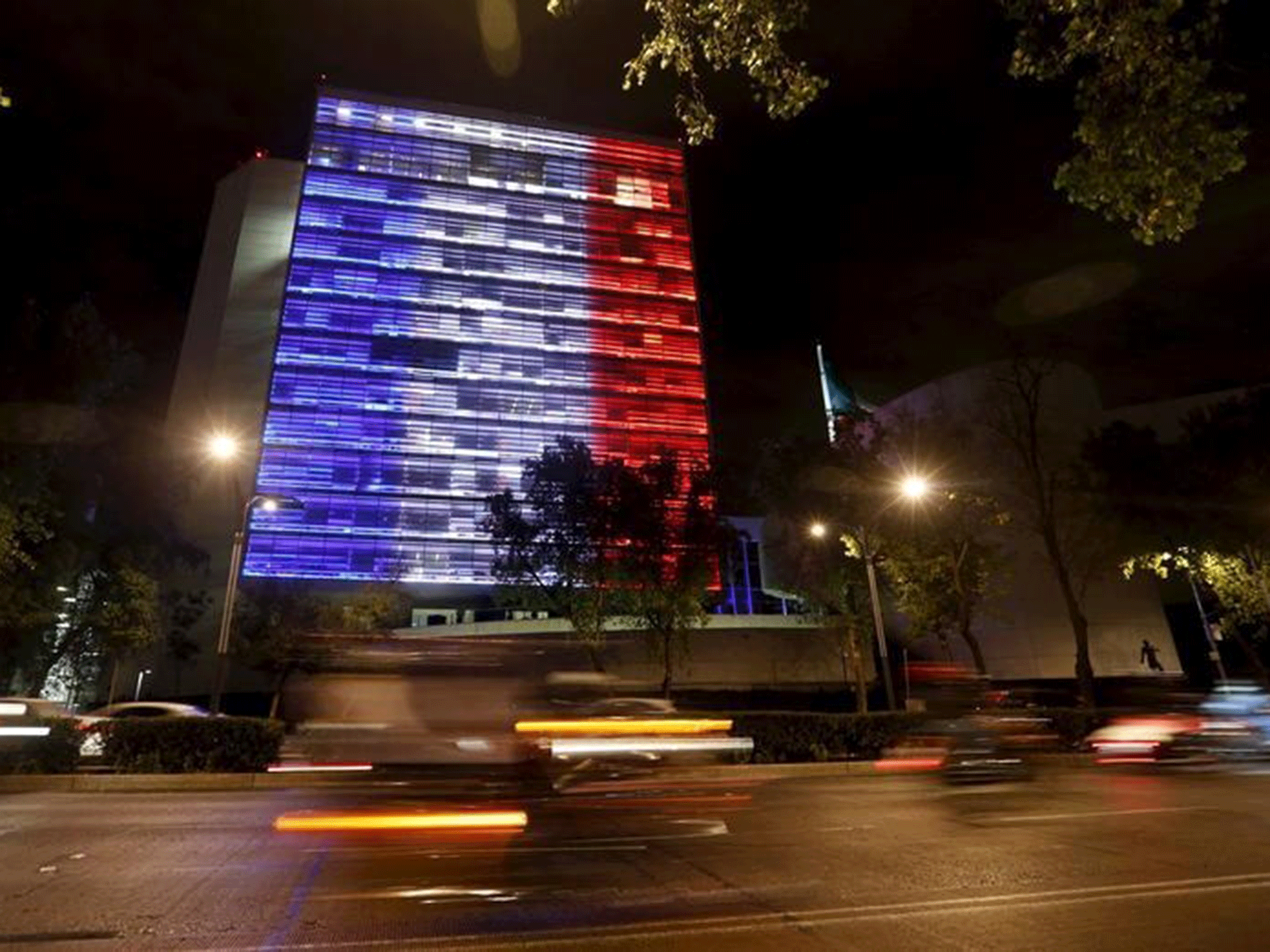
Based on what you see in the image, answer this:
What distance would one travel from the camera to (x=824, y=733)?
19.8 metres

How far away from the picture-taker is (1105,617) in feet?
147

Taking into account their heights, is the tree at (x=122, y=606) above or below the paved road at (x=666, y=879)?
above

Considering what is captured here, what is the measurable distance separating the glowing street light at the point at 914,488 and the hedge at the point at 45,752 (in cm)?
2323

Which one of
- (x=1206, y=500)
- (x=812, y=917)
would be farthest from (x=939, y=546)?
(x=812, y=917)

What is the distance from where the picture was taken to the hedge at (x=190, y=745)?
1611 centimetres

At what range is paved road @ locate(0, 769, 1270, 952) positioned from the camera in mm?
5469

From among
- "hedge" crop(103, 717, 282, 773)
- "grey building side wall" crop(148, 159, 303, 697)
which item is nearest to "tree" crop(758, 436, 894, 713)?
"hedge" crop(103, 717, 282, 773)

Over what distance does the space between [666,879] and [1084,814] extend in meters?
6.91

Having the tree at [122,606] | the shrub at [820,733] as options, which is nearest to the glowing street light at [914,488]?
the shrub at [820,733]

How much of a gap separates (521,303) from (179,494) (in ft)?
154

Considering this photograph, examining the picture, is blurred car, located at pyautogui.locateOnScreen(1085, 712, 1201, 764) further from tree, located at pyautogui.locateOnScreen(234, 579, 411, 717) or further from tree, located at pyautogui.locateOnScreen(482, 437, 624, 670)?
tree, located at pyautogui.locateOnScreen(234, 579, 411, 717)

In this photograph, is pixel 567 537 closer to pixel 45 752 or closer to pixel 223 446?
pixel 223 446

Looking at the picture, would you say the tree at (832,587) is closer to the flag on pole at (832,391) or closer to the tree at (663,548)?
the tree at (663,548)

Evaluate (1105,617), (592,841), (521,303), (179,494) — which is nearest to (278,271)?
(521,303)
